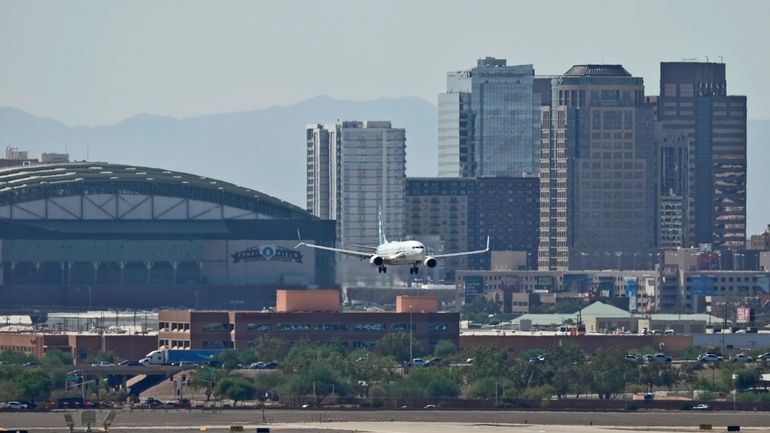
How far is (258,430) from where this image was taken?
652 feet

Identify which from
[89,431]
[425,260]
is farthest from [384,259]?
[89,431]

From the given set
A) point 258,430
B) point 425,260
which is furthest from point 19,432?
point 425,260

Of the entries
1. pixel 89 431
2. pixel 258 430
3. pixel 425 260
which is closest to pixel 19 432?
pixel 89 431

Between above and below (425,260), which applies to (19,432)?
below

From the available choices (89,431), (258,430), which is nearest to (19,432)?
(89,431)

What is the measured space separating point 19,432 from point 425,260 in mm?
30887

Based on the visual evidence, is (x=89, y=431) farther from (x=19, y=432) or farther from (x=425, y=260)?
(x=425, y=260)

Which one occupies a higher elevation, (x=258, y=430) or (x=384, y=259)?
(x=384, y=259)

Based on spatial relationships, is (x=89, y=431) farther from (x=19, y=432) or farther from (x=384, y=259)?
(x=384, y=259)

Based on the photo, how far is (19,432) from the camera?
7633 inches

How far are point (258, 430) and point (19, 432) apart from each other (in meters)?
17.1

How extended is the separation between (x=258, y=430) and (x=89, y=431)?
12117 millimetres

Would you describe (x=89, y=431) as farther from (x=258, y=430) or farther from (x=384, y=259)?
(x=384, y=259)

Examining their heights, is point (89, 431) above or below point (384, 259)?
below
